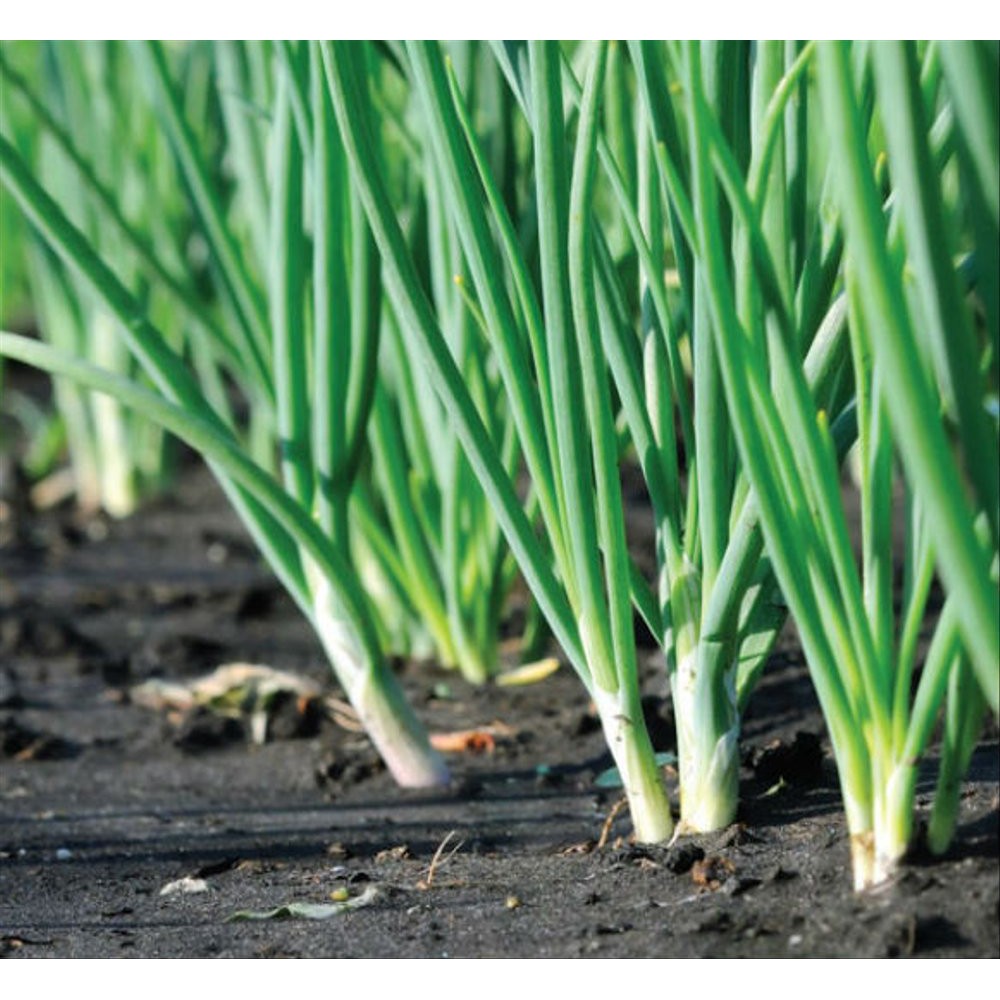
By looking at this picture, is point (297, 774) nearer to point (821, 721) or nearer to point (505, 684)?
point (505, 684)

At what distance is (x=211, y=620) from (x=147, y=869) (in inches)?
40.9

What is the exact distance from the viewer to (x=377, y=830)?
154 cm

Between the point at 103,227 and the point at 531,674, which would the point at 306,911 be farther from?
the point at 103,227

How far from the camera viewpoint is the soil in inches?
42.7

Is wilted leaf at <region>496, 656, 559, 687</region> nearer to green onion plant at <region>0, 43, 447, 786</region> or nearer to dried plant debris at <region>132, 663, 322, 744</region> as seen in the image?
dried plant debris at <region>132, 663, 322, 744</region>

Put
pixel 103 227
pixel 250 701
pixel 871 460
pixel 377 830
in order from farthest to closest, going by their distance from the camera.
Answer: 1. pixel 103 227
2. pixel 250 701
3. pixel 377 830
4. pixel 871 460

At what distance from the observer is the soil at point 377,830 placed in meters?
1.08

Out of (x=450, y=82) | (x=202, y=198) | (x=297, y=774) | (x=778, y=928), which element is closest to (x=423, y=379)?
(x=202, y=198)

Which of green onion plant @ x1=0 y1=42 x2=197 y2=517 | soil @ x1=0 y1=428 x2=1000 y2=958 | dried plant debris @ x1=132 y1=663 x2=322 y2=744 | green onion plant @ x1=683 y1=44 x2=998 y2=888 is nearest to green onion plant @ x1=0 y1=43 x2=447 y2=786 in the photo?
soil @ x1=0 y1=428 x2=1000 y2=958

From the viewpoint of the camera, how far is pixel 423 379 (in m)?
1.85

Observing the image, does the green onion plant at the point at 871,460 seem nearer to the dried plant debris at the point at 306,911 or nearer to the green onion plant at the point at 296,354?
the dried plant debris at the point at 306,911

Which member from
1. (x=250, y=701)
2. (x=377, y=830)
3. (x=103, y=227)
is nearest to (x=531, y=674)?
(x=250, y=701)

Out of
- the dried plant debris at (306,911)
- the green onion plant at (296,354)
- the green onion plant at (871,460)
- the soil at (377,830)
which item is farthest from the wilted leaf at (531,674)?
the green onion plant at (871,460)

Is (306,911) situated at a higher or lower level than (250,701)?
lower
